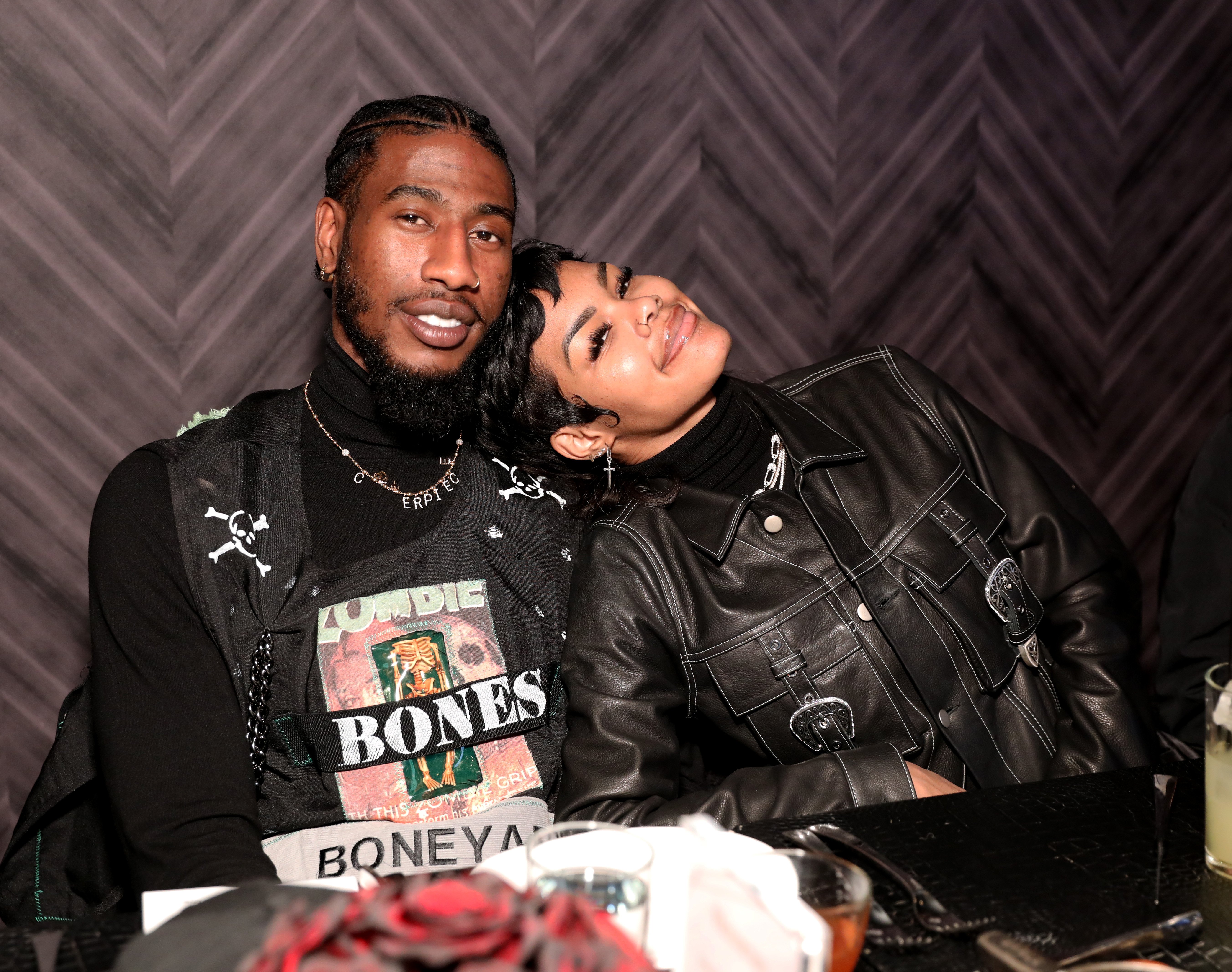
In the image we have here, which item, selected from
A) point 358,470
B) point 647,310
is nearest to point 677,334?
point 647,310

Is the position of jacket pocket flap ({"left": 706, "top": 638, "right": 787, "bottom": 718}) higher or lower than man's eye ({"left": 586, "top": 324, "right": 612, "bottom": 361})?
lower

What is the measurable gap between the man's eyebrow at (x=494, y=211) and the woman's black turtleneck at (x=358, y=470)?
34cm

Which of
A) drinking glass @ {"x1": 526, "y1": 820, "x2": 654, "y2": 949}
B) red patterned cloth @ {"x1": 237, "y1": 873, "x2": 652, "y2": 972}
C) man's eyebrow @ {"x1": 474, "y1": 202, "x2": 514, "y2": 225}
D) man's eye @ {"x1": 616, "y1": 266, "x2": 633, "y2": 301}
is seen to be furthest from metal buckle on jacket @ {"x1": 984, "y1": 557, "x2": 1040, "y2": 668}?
red patterned cloth @ {"x1": 237, "y1": 873, "x2": 652, "y2": 972}

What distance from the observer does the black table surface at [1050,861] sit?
0.98m

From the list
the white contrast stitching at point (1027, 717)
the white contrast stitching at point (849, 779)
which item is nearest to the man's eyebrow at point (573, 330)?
the white contrast stitching at point (849, 779)

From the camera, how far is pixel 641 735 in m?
1.73

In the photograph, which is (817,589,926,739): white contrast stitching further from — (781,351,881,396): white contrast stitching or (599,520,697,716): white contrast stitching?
(781,351,881,396): white contrast stitching

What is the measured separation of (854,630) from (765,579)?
17 cm

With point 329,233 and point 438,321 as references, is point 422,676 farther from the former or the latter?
point 329,233

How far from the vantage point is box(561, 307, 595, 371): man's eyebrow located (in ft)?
6.54

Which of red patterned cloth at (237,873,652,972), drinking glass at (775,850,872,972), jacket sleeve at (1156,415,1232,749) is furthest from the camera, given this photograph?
jacket sleeve at (1156,415,1232,749)

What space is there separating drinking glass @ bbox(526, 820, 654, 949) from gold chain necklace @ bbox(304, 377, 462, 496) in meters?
1.09

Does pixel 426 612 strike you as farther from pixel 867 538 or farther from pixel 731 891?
pixel 731 891

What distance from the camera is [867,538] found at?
197cm
